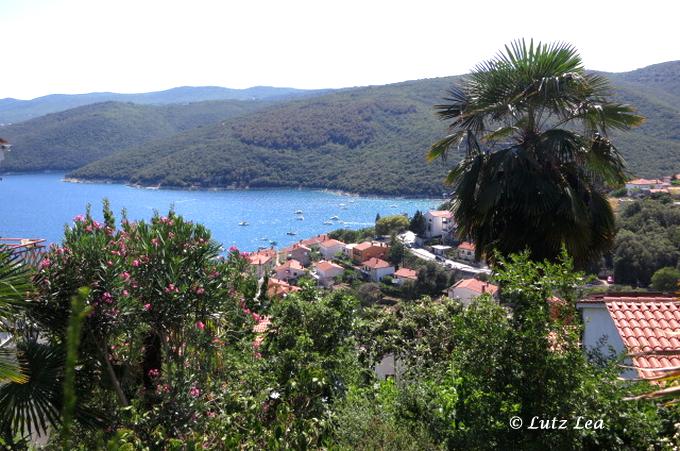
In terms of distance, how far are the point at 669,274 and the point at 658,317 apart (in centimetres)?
2158

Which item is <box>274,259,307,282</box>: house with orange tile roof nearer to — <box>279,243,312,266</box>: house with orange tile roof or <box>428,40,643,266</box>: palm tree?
<box>279,243,312,266</box>: house with orange tile roof

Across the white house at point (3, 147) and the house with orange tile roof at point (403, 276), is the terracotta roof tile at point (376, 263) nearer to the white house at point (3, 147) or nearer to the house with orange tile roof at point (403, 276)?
the house with orange tile roof at point (403, 276)

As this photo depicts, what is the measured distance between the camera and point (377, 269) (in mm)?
44844

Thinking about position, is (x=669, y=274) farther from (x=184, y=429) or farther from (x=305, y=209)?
(x=305, y=209)

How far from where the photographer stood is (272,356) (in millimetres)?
3740

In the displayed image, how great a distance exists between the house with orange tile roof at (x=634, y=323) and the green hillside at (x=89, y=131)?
12131 cm

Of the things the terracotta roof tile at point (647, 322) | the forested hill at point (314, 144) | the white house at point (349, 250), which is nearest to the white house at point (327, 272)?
the white house at point (349, 250)

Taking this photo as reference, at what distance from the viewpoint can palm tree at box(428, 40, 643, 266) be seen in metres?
4.69

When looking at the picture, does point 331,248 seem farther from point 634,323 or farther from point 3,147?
point 634,323

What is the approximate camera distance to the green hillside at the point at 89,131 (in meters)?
124

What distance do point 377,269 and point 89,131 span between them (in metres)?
117

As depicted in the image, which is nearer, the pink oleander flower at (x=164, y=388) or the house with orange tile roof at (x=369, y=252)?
the pink oleander flower at (x=164, y=388)

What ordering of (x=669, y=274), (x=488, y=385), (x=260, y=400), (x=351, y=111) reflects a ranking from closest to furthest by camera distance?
(x=488, y=385) → (x=260, y=400) → (x=669, y=274) → (x=351, y=111)

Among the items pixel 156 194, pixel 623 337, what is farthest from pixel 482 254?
pixel 156 194
